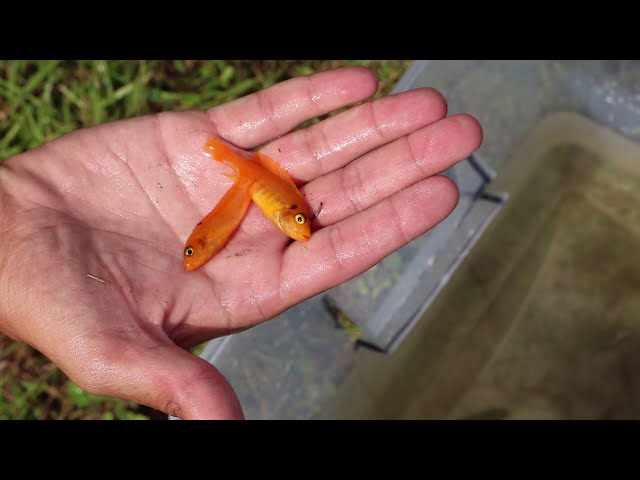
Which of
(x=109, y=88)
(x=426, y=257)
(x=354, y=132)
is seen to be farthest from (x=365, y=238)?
(x=109, y=88)

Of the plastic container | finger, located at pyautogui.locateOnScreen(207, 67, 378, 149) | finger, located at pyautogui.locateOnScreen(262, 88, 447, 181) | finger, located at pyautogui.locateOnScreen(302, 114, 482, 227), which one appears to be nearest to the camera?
finger, located at pyautogui.locateOnScreen(302, 114, 482, 227)

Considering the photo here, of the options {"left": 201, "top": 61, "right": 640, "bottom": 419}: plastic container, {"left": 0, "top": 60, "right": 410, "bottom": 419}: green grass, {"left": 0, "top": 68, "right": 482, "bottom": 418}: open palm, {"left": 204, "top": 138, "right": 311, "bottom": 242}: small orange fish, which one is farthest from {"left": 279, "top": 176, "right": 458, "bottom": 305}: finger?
{"left": 0, "top": 60, "right": 410, "bottom": 419}: green grass

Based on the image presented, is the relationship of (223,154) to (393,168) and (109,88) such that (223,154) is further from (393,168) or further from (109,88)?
(109,88)

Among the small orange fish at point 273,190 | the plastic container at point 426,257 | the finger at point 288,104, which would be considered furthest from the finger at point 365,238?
the plastic container at point 426,257

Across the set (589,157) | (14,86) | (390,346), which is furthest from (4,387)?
(589,157)

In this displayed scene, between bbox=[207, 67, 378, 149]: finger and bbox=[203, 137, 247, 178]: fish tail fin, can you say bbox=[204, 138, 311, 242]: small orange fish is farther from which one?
bbox=[207, 67, 378, 149]: finger

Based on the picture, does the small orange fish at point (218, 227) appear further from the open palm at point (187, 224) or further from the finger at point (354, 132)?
the finger at point (354, 132)

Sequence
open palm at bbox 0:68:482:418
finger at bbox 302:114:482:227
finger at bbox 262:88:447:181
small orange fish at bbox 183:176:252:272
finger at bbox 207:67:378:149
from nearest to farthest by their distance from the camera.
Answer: open palm at bbox 0:68:482:418 < small orange fish at bbox 183:176:252:272 < finger at bbox 302:114:482:227 < finger at bbox 262:88:447:181 < finger at bbox 207:67:378:149
